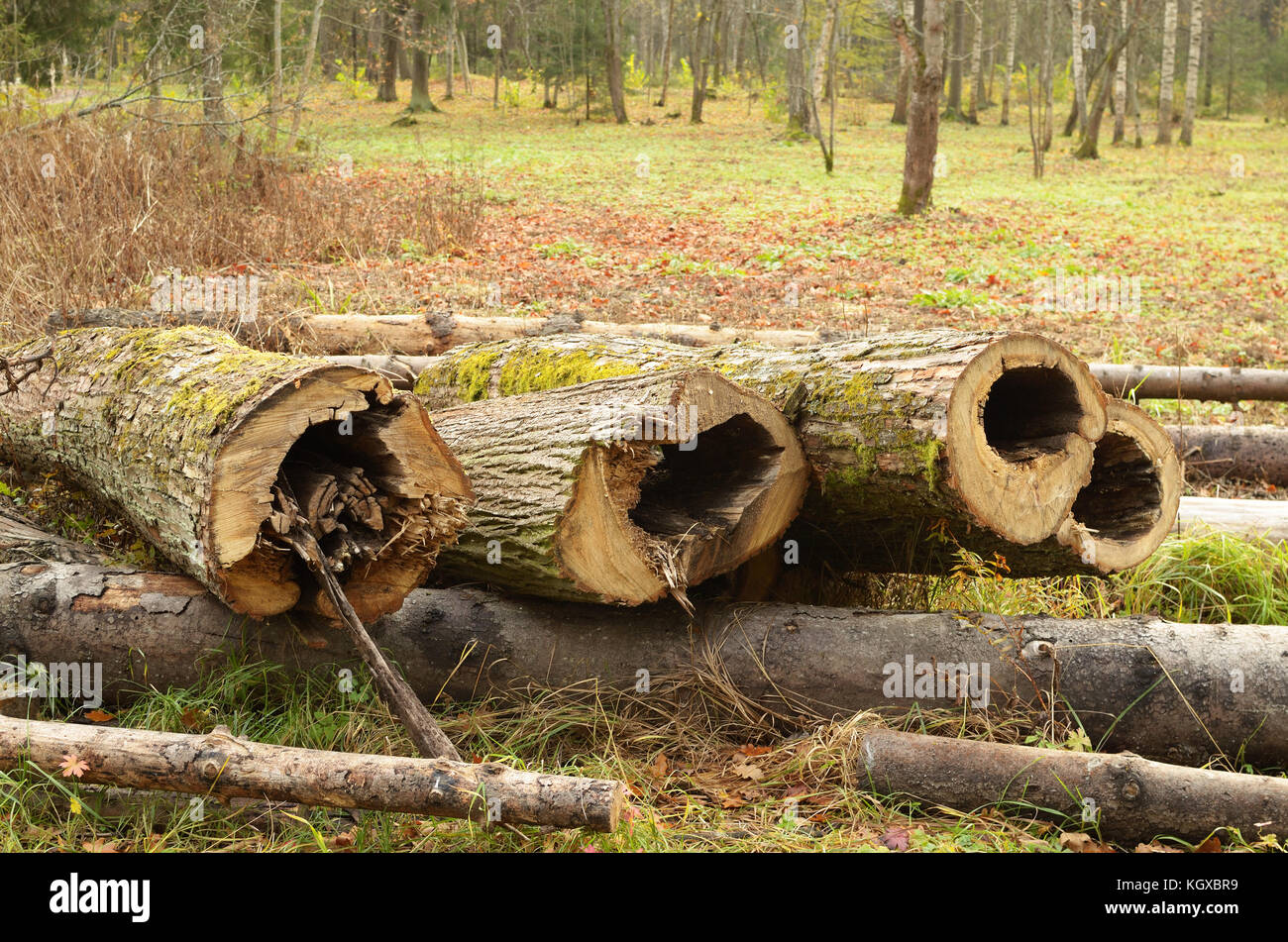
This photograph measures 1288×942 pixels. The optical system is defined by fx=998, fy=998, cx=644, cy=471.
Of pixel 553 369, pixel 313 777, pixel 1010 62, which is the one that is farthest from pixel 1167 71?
pixel 313 777

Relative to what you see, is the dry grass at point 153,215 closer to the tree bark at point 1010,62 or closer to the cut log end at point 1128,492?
the cut log end at point 1128,492

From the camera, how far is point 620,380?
3436 mm

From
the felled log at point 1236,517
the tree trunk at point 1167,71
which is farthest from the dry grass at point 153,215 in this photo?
the tree trunk at point 1167,71

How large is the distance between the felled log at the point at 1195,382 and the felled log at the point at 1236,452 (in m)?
0.36

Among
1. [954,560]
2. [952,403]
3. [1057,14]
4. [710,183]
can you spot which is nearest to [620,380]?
[952,403]

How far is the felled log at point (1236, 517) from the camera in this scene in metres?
4.96

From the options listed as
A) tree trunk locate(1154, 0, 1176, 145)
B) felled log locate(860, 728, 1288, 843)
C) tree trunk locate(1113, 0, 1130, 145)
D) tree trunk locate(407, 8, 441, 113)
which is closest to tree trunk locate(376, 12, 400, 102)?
tree trunk locate(407, 8, 441, 113)

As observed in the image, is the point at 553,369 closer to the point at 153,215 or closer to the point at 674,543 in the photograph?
the point at 674,543

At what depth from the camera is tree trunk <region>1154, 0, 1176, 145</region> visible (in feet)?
77.6

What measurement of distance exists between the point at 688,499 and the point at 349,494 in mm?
1211

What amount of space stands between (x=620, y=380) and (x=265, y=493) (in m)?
1.20

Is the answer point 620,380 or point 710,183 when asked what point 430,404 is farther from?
point 710,183

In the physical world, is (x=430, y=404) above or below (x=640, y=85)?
below
